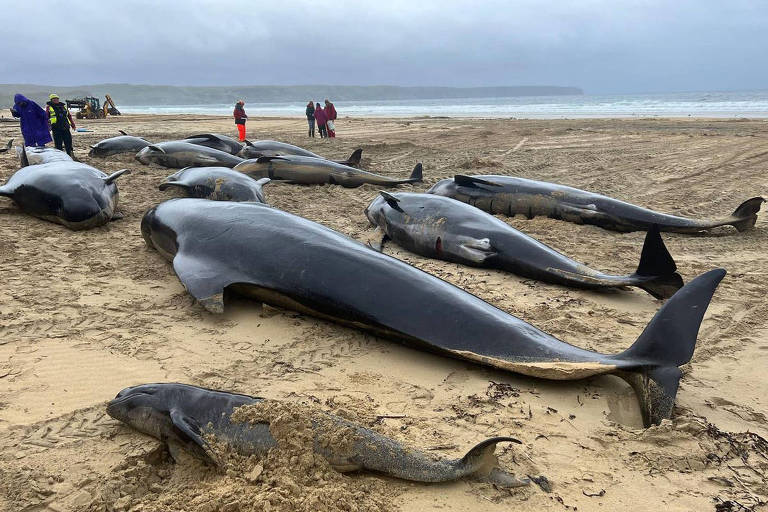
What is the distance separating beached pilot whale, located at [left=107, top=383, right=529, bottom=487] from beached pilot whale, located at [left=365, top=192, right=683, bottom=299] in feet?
10.3

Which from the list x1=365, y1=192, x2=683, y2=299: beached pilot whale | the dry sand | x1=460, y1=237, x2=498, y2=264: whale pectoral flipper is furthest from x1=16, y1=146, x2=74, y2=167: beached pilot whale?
x1=460, y1=237, x2=498, y2=264: whale pectoral flipper

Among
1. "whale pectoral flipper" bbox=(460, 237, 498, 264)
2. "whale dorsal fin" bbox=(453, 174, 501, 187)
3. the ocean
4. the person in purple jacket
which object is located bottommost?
"whale pectoral flipper" bbox=(460, 237, 498, 264)

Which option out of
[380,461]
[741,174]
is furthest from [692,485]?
[741,174]

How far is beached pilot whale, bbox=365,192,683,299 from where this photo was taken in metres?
5.14

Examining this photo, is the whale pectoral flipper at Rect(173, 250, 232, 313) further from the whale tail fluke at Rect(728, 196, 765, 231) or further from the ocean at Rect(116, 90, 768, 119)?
the ocean at Rect(116, 90, 768, 119)

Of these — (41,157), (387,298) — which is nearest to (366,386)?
(387,298)

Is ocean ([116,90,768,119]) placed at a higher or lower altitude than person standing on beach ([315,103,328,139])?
higher

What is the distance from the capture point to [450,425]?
3162 millimetres

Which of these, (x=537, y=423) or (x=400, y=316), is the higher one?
(x=400, y=316)

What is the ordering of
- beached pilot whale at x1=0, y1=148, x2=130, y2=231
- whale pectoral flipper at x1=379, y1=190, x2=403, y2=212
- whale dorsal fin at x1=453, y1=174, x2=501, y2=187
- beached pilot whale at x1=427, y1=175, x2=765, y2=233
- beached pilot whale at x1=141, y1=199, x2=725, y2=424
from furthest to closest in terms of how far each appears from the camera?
whale dorsal fin at x1=453, y1=174, x2=501, y2=187 → beached pilot whale at x1=427, y1=175, x2=765, y2=233 → whale pectoral flipper at x1=379, y1=190, x2=403, y2=212 → beached pilot whale at x1=0, y1=148, x2=130, y2=231 → beached pilot whale at x1=141, y1=199, x2=725, y2=424

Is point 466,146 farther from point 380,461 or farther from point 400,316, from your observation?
point 380,461

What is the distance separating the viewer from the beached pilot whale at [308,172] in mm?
11125

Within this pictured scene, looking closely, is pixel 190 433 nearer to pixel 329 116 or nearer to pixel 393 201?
pixel 393 201

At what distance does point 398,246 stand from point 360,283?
2.85 meters
